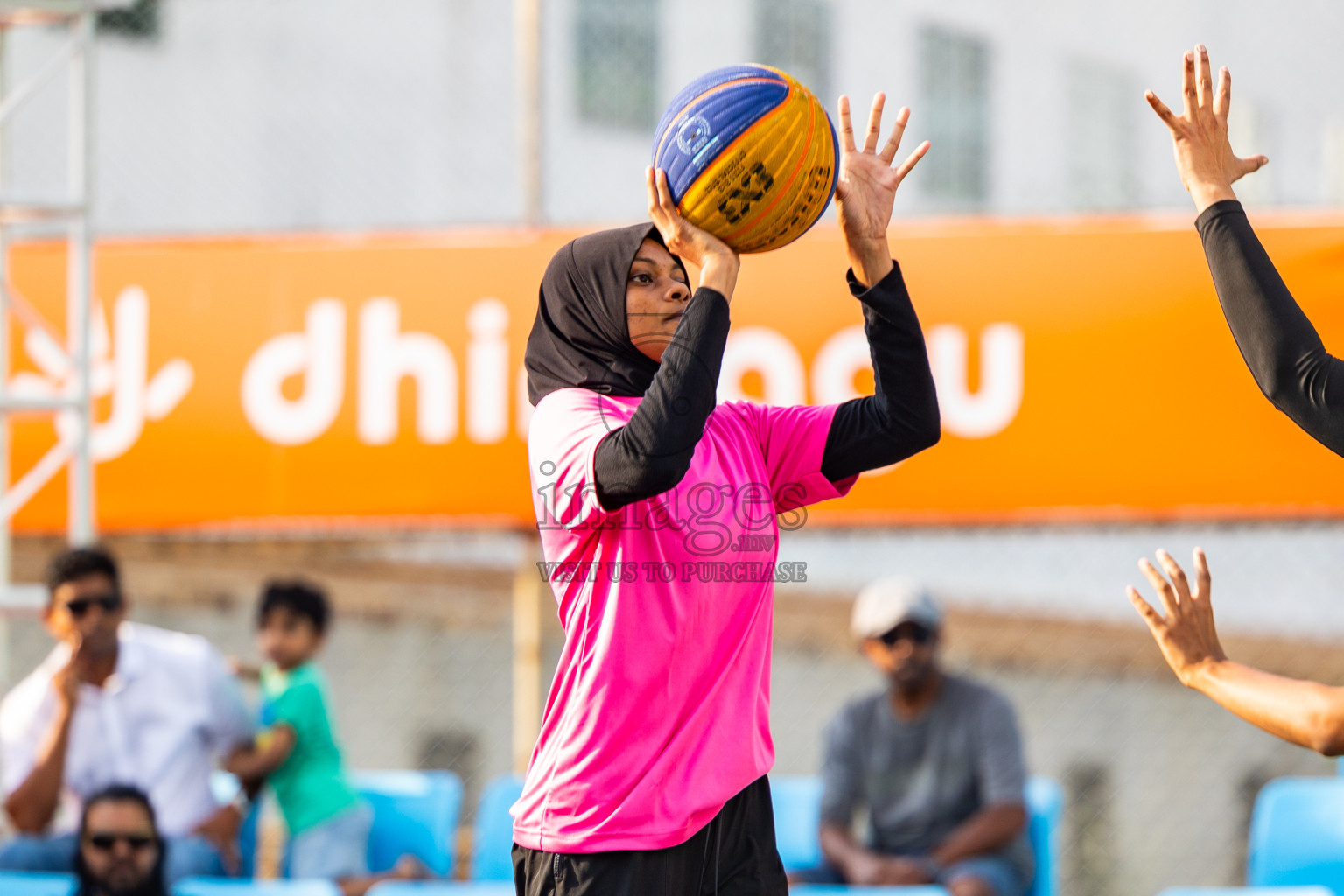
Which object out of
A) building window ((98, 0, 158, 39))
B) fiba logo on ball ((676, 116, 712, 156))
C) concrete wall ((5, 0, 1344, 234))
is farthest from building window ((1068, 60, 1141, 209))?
fiba logo on ball ((676, 116, 712, 156))

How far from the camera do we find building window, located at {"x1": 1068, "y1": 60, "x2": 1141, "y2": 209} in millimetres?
7773

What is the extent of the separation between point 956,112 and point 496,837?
6177 mm

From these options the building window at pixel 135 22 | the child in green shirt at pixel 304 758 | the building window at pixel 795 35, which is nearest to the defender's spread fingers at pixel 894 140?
the child in green shirt at pixel 304 758

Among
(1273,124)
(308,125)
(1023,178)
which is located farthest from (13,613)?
(1023,178)

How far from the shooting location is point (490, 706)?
23.7ft

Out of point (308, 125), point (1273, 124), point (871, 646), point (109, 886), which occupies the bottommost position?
point (109, 886)

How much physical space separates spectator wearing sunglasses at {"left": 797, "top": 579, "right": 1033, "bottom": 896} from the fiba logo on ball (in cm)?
269

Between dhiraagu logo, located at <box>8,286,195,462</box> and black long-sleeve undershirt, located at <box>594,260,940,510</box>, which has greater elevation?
dhiraagu logo, located at <box>8,286,195,462</box>

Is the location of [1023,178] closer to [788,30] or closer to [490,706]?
[788,30]

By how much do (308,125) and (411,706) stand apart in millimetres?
3448

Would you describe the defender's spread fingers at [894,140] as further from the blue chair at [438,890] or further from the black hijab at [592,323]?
the blue chair at [438,890]

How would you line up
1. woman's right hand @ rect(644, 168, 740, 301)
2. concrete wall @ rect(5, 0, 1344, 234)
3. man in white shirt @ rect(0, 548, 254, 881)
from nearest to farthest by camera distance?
woman's right hand @ rect(644, 168, 740, 301)
man in white shirt @ rect(0, 548, 254, 881)
concrete wall @ rect(5, 0, 1344, 234)

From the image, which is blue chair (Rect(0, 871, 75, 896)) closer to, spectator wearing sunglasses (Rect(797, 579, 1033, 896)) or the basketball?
spectator wearing sunglasses (Rect(797, 579, 1033, 896))

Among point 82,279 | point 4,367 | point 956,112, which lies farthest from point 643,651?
point 956,112
